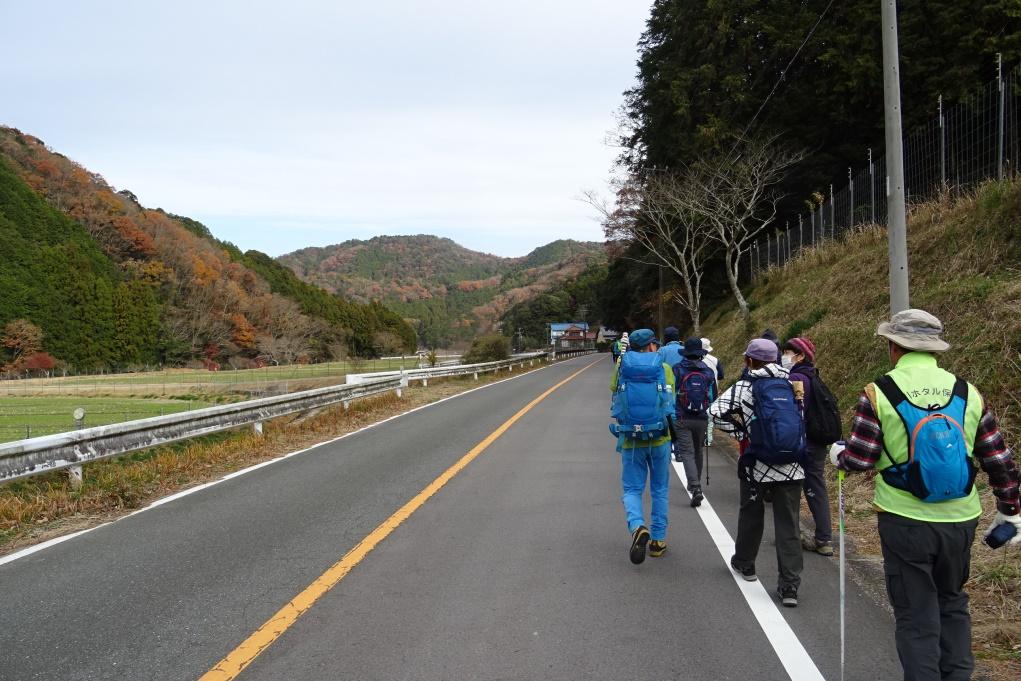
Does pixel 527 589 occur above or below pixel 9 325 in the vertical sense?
below

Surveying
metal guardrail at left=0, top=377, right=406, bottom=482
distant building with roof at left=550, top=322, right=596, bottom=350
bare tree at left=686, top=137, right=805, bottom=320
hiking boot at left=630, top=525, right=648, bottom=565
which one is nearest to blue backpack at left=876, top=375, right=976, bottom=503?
hiking boot at left=630, top=525, right=648, bottom=565

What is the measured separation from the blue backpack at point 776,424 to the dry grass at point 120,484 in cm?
617

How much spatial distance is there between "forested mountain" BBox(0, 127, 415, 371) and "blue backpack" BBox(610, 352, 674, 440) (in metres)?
65.0

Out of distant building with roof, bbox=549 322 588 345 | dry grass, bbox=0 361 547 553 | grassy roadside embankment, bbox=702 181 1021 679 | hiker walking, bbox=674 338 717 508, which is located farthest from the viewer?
distant building with roof, bbox=549 322 588 345

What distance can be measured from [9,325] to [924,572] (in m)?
69.4

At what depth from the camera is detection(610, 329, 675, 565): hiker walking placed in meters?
5.48

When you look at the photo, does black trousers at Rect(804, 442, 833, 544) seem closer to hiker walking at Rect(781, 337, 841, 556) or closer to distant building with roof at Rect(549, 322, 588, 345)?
hiker walking at Rect(781, 337, 841, 556)

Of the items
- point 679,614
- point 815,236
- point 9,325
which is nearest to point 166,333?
point 9,325

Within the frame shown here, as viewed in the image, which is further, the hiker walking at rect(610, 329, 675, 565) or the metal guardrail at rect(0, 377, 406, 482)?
the metal guardrail at rect(0, 377, 406, 482)

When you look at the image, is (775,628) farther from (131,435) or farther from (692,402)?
(131,435)

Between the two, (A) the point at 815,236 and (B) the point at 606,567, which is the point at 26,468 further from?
(A) the point at 815,236

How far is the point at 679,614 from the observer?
4250 millimetres

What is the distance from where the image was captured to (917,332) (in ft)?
10.3

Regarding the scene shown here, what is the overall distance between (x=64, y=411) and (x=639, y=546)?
31.1 m
